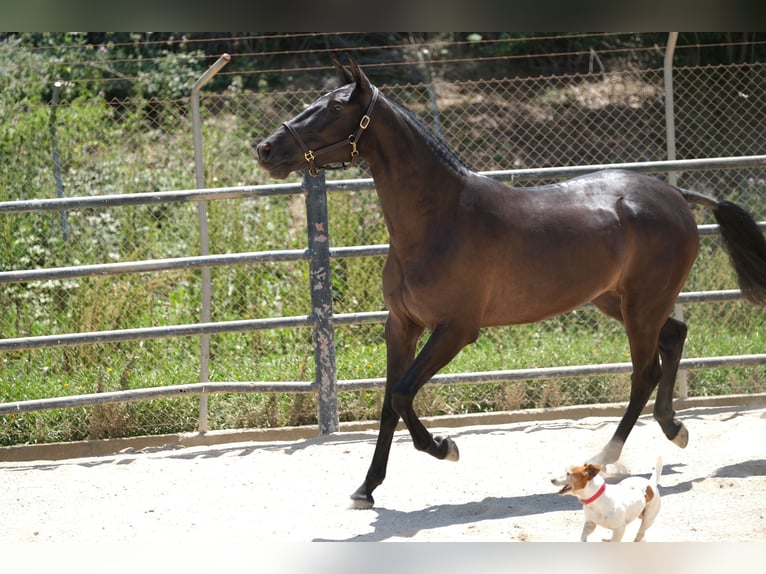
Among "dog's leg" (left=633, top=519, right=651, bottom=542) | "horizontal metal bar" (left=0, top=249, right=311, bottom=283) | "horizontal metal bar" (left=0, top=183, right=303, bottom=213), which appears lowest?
"dog's leg" (left=633, top=519, right=651, bottom=542)

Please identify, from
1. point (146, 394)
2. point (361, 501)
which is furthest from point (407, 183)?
point (146, 394)

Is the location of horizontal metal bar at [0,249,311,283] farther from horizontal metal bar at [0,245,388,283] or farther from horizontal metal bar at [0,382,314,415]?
horizontal metal bar at [0,382,314,415]

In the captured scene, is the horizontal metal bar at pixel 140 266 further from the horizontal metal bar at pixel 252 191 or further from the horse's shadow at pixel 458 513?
the horse's shadow at pixel 458 513

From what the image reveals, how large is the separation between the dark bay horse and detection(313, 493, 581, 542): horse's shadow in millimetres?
249

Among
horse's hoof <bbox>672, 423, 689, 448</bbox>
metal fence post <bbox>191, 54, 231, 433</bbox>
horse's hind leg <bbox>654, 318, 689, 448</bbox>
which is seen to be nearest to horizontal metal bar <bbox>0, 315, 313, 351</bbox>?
metal fence post <bbox>191, 54, 231, 433</bbox>

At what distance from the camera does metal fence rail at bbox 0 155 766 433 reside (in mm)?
5562

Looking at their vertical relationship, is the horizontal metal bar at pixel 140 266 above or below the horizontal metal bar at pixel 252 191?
below

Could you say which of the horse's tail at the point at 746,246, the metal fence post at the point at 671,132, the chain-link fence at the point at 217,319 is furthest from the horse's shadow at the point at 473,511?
the chain-link fence at the point at 217,319

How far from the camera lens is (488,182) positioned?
4547 millimetres

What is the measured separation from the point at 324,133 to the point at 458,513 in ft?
6.10

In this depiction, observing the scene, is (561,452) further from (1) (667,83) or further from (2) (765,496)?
(1) (667,83)

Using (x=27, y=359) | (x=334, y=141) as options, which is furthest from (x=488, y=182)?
(x=27, y=359)

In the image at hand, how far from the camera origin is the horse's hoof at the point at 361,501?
4371mm

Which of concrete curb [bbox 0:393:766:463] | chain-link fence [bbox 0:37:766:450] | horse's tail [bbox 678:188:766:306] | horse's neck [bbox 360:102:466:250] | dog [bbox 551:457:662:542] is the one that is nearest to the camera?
dog [bbox 551:457:662:542]
